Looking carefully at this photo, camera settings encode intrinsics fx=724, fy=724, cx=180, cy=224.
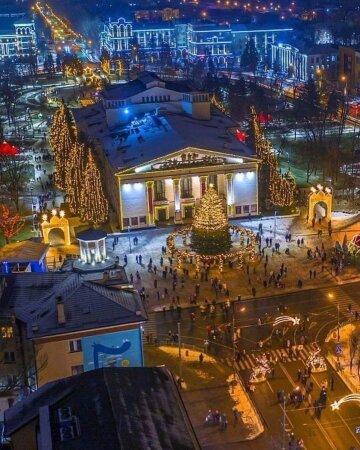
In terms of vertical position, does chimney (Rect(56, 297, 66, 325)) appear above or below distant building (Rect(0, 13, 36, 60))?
below

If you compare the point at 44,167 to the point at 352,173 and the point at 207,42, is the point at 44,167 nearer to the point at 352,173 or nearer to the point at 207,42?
the point at 352,173

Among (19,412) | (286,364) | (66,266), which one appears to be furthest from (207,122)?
(19,412)

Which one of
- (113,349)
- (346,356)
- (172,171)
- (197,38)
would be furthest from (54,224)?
(197,38)

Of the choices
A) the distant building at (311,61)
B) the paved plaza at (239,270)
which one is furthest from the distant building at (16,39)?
the paved plaza at (239,270)

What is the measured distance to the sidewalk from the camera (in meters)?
40.1

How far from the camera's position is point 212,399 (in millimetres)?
38844

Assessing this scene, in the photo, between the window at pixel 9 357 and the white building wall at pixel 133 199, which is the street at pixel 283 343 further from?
the white building wall at pixel 133 199

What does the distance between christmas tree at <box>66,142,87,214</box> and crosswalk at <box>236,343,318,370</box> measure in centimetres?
2892

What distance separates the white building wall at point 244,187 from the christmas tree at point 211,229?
11691 millimetres

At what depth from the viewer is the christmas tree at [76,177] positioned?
219 ft

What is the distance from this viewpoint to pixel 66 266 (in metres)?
49.7

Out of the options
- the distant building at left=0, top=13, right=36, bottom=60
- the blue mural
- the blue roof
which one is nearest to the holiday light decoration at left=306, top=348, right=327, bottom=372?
the blue mural

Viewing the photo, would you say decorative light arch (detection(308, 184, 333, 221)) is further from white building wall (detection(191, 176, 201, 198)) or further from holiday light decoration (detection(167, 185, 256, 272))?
white building wall (detection(191, 176, 201, 198))

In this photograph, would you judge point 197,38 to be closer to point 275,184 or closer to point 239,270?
point 275,184
